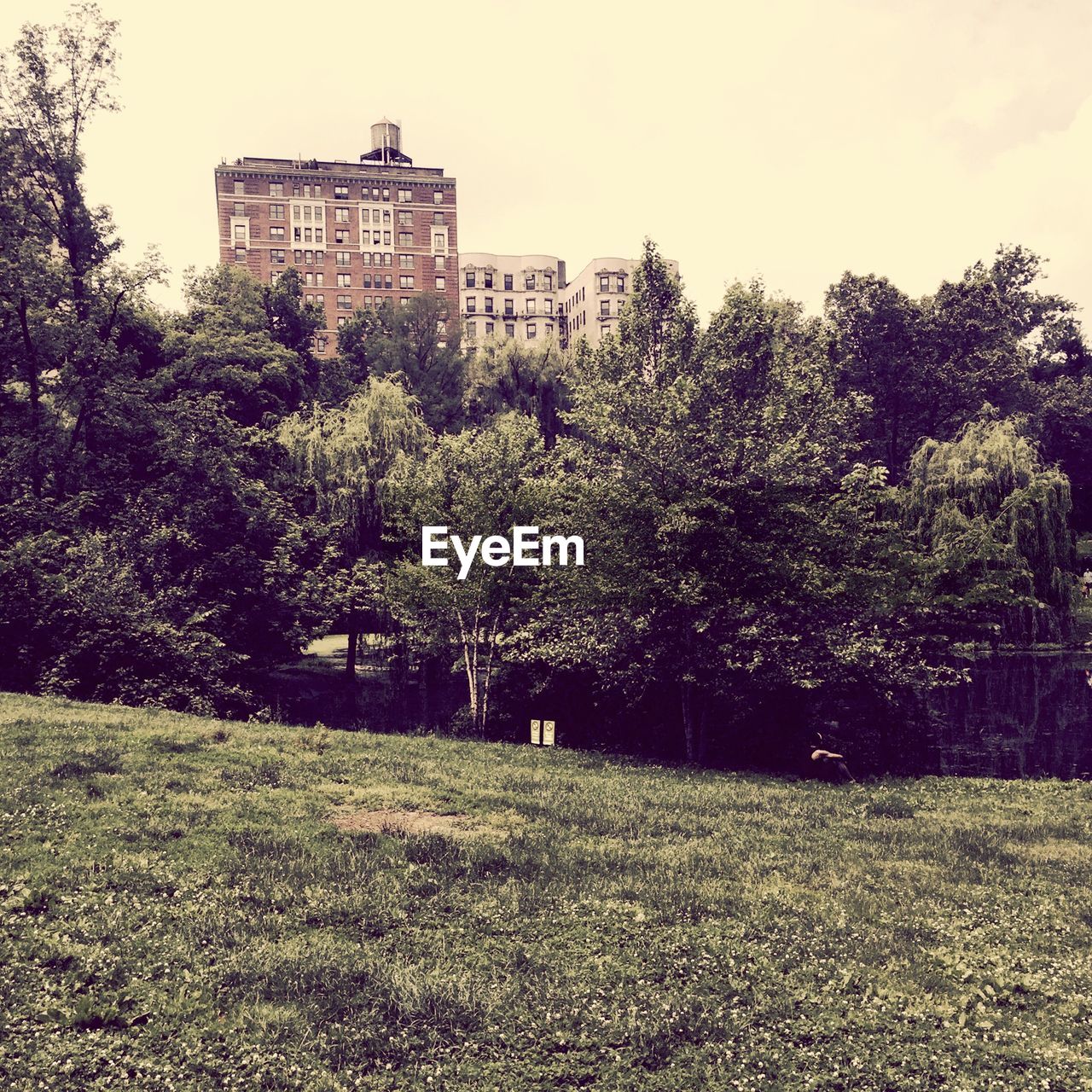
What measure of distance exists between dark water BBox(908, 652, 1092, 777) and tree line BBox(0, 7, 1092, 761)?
1800mm

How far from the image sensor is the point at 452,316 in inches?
3716

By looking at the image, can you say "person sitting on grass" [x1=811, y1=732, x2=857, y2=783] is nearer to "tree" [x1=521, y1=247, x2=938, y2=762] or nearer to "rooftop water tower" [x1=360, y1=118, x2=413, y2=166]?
"tree" [x1=521, y1=247, x2=938, y2=762]

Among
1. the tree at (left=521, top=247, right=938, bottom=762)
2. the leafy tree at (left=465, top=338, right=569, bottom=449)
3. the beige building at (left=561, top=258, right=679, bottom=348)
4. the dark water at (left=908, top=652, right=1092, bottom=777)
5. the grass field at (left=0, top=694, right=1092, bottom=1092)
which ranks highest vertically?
the beige building at (left=561, top=258, right=679, bottom=348)

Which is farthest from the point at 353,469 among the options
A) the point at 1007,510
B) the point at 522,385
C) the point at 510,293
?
the point at 510,293

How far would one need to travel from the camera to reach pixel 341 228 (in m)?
118

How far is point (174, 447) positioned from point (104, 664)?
372 inches

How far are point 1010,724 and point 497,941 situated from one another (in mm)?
29687

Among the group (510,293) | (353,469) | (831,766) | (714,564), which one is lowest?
(831,766)

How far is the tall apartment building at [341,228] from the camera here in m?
114

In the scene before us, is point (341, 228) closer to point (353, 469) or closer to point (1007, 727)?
point (353, 469)

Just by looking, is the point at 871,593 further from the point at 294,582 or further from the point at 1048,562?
the point at 1048,562

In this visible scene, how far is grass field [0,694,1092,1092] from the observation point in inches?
287

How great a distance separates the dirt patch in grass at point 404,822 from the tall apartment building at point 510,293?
120 meters

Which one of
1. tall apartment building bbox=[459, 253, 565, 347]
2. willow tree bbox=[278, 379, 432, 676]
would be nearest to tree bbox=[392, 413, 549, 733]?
willow tree bbox=[278, 379, 432, 676]
